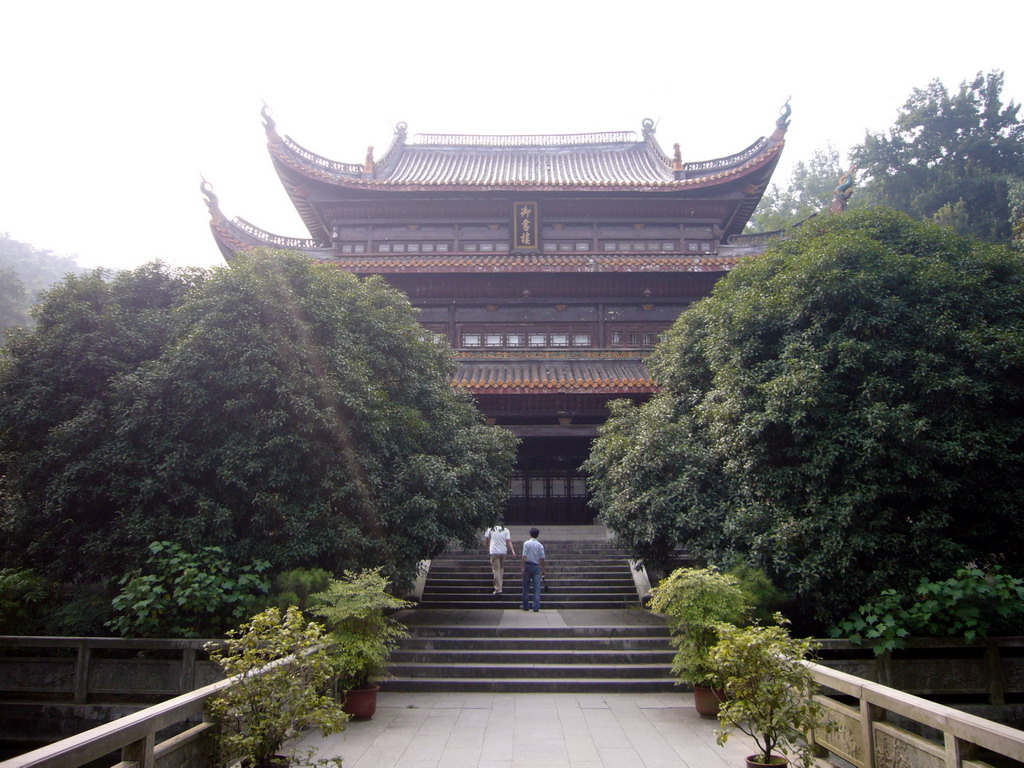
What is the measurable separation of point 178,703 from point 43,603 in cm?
561

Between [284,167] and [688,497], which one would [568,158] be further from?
[688,497]

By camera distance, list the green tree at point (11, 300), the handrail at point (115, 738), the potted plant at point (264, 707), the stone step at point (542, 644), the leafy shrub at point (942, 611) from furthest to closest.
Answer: the green tree at point (11, 300) < the stone step at point (542, 644) < the leafy shrub at point (942, 611) < the potted plant at point (264, 707) < the handrail at point (115, 738)

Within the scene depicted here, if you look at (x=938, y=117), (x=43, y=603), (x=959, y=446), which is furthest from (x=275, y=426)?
(x=938, y=117)

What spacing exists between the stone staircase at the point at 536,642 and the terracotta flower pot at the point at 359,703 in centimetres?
144

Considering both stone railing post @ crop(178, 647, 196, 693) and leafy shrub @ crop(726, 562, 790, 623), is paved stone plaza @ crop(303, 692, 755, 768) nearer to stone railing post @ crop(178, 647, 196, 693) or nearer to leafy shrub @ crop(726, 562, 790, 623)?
leafy shrub @ crop(726, 562, 790, 623)

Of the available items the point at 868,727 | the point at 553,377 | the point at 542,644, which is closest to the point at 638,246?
the point at 553,377

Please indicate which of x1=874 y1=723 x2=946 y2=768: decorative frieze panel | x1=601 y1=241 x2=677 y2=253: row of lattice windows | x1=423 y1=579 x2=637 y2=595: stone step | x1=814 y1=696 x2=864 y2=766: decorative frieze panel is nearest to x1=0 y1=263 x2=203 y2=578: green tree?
x1=423 y1=579 x2=637 y2=595: stone step

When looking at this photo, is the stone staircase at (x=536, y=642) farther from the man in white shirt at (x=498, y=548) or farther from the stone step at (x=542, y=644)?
the man in white shirt at (x=498, y=548)

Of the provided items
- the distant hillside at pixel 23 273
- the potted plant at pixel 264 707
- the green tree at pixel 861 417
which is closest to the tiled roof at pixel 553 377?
the green tree at pixel 861 417

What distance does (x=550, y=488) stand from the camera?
16.9 m

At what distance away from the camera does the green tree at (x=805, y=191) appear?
149 feet

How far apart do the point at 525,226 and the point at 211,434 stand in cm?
1139

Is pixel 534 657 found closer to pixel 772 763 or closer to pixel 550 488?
pixel 772 763

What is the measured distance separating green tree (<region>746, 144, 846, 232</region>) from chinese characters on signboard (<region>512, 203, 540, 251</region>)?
28.3m
